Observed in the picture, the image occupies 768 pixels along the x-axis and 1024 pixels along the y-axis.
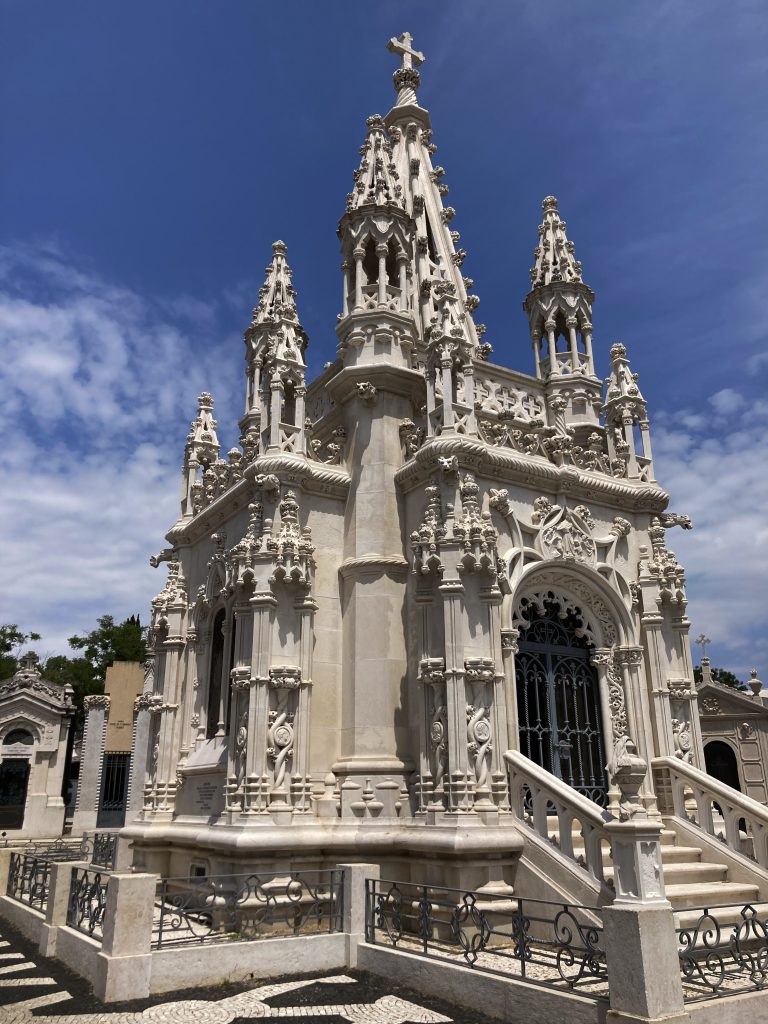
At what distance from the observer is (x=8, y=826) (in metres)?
37.7

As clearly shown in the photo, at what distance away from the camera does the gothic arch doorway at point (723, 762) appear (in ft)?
120

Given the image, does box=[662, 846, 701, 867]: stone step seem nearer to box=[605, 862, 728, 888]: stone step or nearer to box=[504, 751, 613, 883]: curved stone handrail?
box=[605, 862, 728, 888]: stone step

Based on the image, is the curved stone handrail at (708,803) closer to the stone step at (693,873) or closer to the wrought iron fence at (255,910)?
the stone step at (693,873)

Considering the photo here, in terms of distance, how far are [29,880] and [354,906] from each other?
6378mm

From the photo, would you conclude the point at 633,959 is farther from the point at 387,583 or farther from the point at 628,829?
the point at 387,583

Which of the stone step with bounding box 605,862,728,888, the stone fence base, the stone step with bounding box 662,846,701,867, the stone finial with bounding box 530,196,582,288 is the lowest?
the stone fence base

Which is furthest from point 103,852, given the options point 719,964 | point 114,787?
point 114,787

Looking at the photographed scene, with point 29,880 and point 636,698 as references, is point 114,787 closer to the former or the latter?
point 29,880

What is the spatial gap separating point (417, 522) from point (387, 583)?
119 centimetres

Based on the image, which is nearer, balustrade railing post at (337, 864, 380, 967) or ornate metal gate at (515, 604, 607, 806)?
balustrade railing post at (337, 864, 380, 967)

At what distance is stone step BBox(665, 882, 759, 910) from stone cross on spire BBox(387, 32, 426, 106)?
799 inches

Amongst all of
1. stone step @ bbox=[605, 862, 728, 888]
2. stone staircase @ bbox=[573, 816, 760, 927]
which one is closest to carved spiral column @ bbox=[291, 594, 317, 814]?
stone staircase @ bbox=[573, 816, 760, 927]

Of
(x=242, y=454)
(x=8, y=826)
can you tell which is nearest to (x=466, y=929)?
(x=242, y=454)

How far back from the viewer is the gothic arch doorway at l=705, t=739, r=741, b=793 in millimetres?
36531
